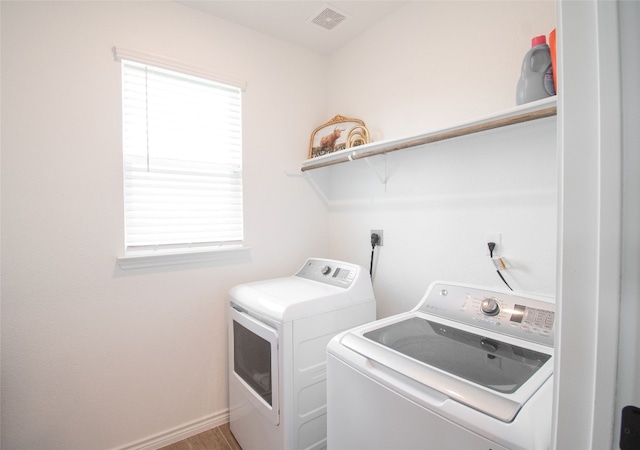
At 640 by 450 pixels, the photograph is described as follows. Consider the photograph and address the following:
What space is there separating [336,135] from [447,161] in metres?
0.88

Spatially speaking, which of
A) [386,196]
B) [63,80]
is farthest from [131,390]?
[386,196]

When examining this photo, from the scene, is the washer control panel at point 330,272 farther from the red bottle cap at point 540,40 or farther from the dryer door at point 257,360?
the red bottle cap at point 540,40

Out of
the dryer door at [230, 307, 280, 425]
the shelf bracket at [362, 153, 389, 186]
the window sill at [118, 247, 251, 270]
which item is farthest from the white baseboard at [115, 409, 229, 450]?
the shelf bracket at [362, 153, 389, 186]

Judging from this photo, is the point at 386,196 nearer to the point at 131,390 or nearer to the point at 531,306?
the point at 531,306

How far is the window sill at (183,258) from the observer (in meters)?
1.64

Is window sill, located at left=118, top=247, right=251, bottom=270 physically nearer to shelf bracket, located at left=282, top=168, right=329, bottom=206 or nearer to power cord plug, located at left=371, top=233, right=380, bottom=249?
shelf bracket, located at left=282, top=168, right=329, bottom=206

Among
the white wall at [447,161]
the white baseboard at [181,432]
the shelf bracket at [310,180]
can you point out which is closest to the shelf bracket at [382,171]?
the white wall at [447,161]

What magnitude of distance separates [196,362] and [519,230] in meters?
1.96

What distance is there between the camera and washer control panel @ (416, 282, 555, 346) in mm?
1063

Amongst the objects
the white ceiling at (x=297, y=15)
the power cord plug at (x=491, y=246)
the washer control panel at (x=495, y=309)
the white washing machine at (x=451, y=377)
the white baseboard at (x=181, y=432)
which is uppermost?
the white ceiling at (x=297, y=15)

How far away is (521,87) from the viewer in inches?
45.9

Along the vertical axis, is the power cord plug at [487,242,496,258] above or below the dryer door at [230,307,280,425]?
above

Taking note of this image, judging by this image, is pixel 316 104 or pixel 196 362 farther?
pixel 316 104

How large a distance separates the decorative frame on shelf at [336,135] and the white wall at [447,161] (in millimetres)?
96
